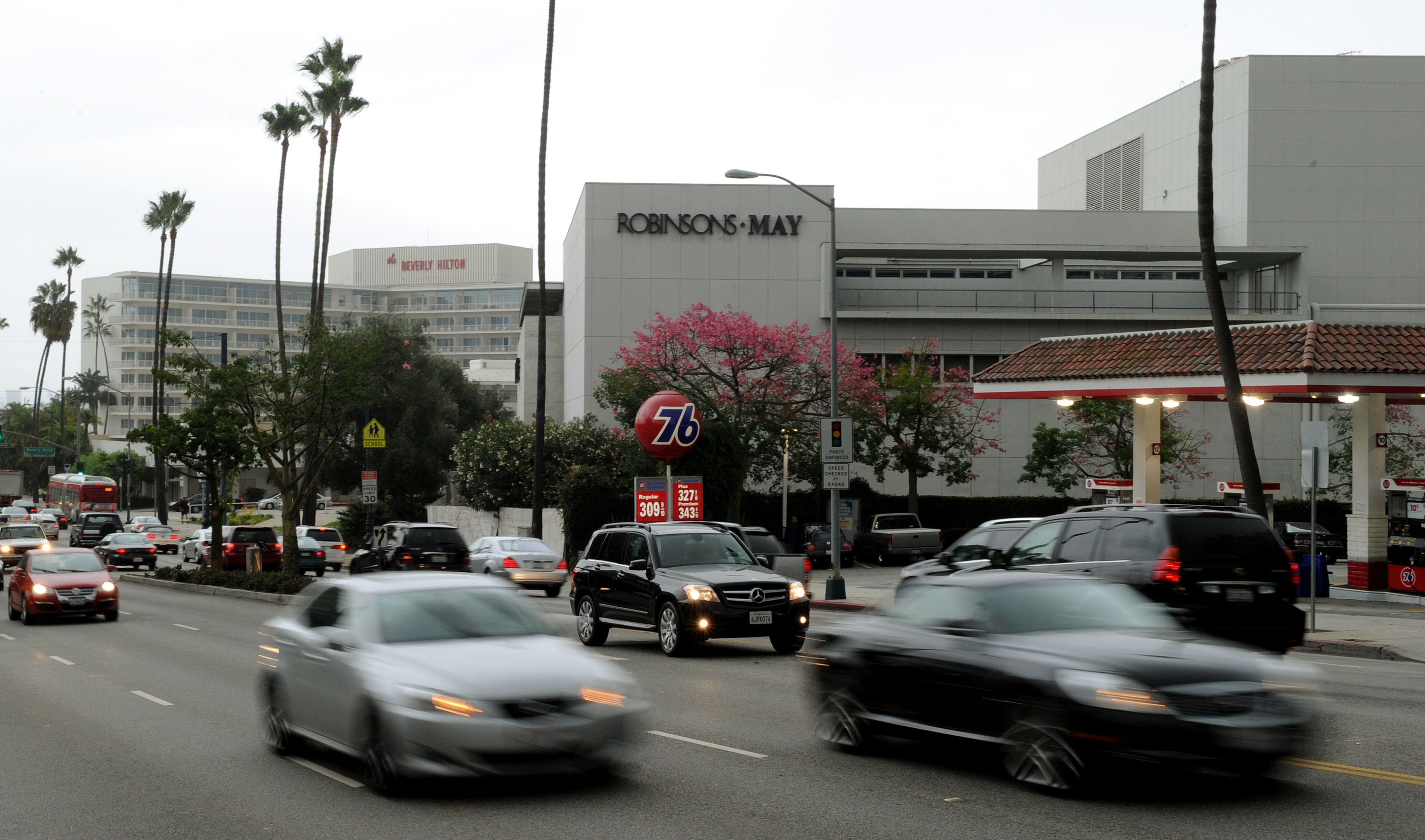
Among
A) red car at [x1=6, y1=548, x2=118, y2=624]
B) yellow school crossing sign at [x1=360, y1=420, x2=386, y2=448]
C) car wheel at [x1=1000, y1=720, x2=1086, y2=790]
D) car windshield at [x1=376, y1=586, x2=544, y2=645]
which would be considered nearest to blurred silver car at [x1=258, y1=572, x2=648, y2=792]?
car windshield at [x1=376, y1=586, x2=544, y2=645]

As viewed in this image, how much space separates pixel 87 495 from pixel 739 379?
177 ft

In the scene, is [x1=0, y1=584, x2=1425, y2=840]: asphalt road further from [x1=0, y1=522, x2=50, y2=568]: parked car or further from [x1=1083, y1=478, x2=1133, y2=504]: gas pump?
[x1=0, y1=522, x2=50, y2=568]: parked car

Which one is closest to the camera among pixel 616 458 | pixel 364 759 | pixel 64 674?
pixel 364 759

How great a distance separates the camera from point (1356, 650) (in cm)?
1841

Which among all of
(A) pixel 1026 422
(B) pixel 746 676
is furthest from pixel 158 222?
(B) pixel 746 676

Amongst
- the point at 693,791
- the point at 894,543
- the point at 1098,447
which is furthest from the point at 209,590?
the point at 1098,447

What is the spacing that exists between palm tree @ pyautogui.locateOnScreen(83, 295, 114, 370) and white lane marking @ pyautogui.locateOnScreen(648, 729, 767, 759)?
135763mm

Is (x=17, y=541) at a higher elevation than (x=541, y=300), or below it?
below

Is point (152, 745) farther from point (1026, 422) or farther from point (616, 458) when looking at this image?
point (1026, 422)

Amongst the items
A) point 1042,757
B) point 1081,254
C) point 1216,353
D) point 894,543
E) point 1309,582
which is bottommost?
point 894,543

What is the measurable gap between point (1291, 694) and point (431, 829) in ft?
17.1

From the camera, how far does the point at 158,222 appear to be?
235 ft

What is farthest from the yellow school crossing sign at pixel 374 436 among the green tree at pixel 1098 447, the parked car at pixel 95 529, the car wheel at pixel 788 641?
the parked car at pixel 95 529

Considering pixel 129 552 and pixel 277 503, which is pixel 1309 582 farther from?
pixel 277 503
